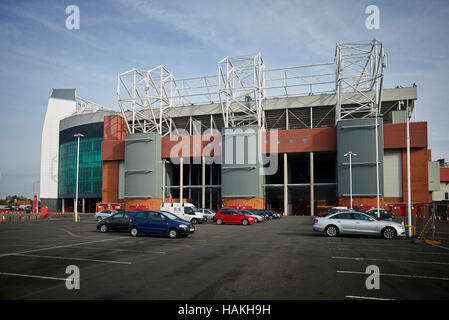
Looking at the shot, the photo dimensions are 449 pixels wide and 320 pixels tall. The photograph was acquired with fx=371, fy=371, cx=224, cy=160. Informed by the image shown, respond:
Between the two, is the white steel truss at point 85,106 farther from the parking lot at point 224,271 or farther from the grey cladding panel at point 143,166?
the parking lot at point 224,271

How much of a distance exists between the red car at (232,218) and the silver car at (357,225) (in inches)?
501

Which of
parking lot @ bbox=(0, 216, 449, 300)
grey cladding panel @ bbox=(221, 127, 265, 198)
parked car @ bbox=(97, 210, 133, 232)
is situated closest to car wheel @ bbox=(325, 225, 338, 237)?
parking lot @ bbox=(0, 216, 449, 300)

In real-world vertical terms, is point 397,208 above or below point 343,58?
below

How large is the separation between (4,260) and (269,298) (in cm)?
915

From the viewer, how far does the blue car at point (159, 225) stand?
62.7 feet

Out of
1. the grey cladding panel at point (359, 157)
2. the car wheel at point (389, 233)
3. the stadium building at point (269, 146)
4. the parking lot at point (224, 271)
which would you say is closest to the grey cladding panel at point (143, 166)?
the stadium building at point (269, 146)

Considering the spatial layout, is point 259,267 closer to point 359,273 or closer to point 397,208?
point 359,273

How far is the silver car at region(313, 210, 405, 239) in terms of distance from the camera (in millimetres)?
18734

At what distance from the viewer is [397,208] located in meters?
49.6

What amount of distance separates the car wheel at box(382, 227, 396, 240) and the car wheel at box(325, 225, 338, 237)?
235 centimetres

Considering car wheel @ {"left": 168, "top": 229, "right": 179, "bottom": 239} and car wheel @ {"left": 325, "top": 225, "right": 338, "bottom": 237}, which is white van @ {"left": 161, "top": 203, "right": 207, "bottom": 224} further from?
car wheel @ {"left": 325, "top": 225, "right": 338, "bottom": 237}

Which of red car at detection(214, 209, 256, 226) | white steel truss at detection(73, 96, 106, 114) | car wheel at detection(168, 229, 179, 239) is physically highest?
white steel truss at detection(73, 96, 106, 114)

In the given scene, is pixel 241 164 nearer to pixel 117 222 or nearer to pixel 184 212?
pixel 184 212

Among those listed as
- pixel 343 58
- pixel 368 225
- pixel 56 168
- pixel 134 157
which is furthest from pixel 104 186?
pixel 368 225
